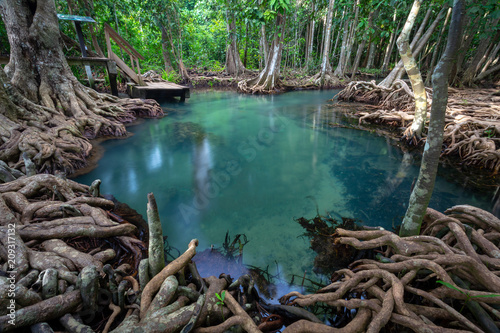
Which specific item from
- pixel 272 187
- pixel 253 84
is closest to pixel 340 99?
pixel 253 84

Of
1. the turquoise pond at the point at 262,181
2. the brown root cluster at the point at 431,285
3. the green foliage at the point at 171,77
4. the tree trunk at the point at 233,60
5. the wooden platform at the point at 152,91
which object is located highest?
the tree trunk at the point at 233,60

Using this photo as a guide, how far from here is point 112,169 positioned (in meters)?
4.68

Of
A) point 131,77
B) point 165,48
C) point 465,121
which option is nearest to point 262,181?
point 465,121

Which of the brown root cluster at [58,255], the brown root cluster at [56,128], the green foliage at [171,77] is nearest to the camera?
the brown root cluster at [58,255]

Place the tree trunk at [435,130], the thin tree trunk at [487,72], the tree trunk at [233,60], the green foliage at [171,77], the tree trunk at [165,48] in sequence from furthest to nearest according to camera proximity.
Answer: the tree trunk at [233,60] < the tree trunk at [165,48] < the green foliage at [171,77] < the thin tree trunk at [487,72] < the tree trunk at [435,130]

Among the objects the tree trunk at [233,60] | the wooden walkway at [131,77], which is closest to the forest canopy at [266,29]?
the tree trunk at [233,60]

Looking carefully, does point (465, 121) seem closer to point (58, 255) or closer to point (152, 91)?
point (58, 255)

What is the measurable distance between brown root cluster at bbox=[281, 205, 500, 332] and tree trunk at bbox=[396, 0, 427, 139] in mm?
3857

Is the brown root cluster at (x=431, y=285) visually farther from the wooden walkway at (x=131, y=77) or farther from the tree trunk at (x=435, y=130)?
the wooden walkway at (x=131, y=77)

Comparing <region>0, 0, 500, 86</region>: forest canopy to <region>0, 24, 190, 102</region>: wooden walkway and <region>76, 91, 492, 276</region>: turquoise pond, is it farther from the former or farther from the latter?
<region>76, 91, 492, 276</region>: turquoise pond

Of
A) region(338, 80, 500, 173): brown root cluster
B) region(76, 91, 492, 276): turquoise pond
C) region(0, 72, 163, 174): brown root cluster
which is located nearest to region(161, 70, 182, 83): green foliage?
region(0, 72, 163, 174): brown root cluster

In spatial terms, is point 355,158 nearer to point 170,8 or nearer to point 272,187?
point 272,187

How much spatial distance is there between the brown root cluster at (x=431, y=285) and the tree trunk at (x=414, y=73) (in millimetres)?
3857

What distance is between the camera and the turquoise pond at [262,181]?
3115mm
